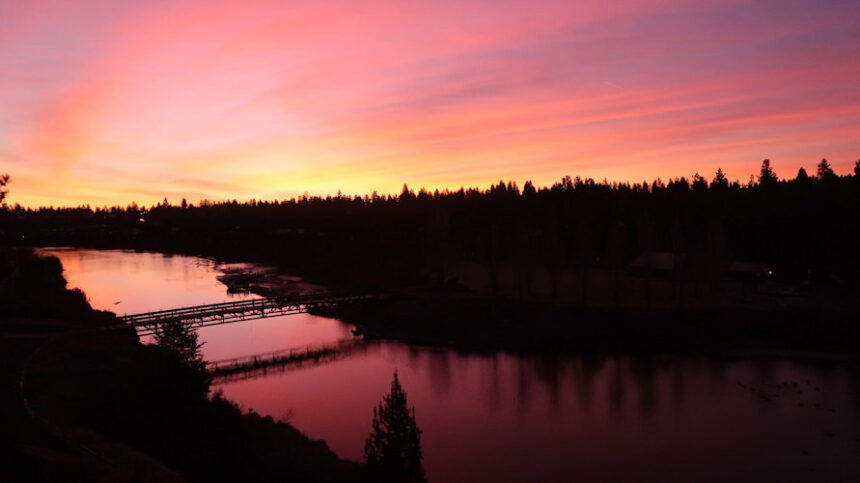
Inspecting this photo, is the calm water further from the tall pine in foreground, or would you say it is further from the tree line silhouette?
the tree line silhouette

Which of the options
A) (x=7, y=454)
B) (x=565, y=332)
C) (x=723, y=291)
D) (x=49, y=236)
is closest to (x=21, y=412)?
(x=7, y=454)

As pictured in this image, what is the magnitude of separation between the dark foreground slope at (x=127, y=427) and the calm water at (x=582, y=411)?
161 inches

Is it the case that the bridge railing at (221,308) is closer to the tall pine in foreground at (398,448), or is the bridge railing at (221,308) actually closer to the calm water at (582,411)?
the calm water at (582,411)

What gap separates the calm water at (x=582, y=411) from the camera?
21172 mm

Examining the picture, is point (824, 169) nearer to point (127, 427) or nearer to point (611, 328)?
point (611, 328)

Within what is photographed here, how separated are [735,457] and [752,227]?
42040mm

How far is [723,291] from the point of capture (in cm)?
4766

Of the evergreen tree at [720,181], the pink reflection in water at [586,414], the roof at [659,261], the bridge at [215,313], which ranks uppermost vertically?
the evergreen tree at [720,181]

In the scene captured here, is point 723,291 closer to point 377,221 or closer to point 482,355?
point 482,355

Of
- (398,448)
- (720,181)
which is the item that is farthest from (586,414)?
(720,181)

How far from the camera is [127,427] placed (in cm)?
1870

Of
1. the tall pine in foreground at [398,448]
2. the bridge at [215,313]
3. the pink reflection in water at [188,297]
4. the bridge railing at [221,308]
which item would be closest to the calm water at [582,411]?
the pink reflection in water at [188,297]

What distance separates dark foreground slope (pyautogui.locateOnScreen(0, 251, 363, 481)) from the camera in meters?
15.3

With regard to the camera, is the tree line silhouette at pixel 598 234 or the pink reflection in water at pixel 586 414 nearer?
the pink reflection in water at pixel 586 414
